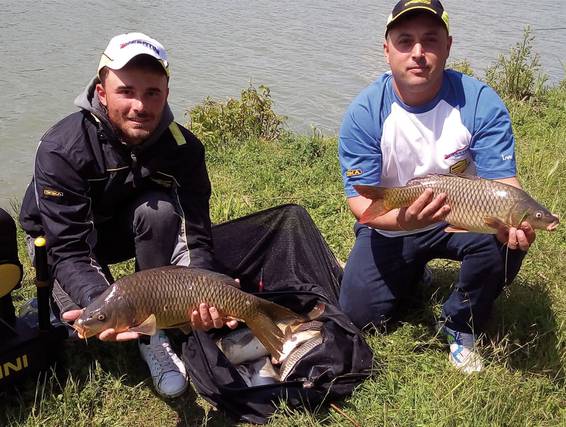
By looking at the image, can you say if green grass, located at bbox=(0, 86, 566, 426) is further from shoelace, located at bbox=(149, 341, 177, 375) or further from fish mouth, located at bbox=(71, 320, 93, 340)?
fish mouth, located at bbox=(71, 320, 93, 340)

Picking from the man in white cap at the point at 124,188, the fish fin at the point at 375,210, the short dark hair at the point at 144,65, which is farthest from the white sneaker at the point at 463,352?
the short dark hair at the point at 144,65

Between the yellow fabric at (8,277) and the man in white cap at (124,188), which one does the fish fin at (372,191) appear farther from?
the yellow fabric at (8,277)

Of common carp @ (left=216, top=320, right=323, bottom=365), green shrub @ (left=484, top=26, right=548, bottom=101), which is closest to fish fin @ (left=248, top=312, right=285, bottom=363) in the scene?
common carp @ (left=216, top=320, right=323, bottom=365)

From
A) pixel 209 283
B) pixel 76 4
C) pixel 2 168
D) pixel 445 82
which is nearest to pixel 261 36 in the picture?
pixel 76 4

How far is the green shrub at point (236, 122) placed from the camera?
536cm

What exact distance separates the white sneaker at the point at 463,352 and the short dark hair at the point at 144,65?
1.60 meters

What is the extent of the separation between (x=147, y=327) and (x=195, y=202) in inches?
30.0

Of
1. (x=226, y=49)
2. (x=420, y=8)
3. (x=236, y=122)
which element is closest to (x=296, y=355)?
(x=420, y=8)

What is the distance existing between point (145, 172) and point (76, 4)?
9.81 m

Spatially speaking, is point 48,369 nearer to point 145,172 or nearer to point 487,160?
point 145,172

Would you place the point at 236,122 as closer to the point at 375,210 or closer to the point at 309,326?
the point at 309,326

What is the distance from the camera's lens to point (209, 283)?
2195mm

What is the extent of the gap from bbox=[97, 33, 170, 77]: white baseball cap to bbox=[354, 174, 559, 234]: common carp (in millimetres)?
907

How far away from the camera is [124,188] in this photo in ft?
8.57
